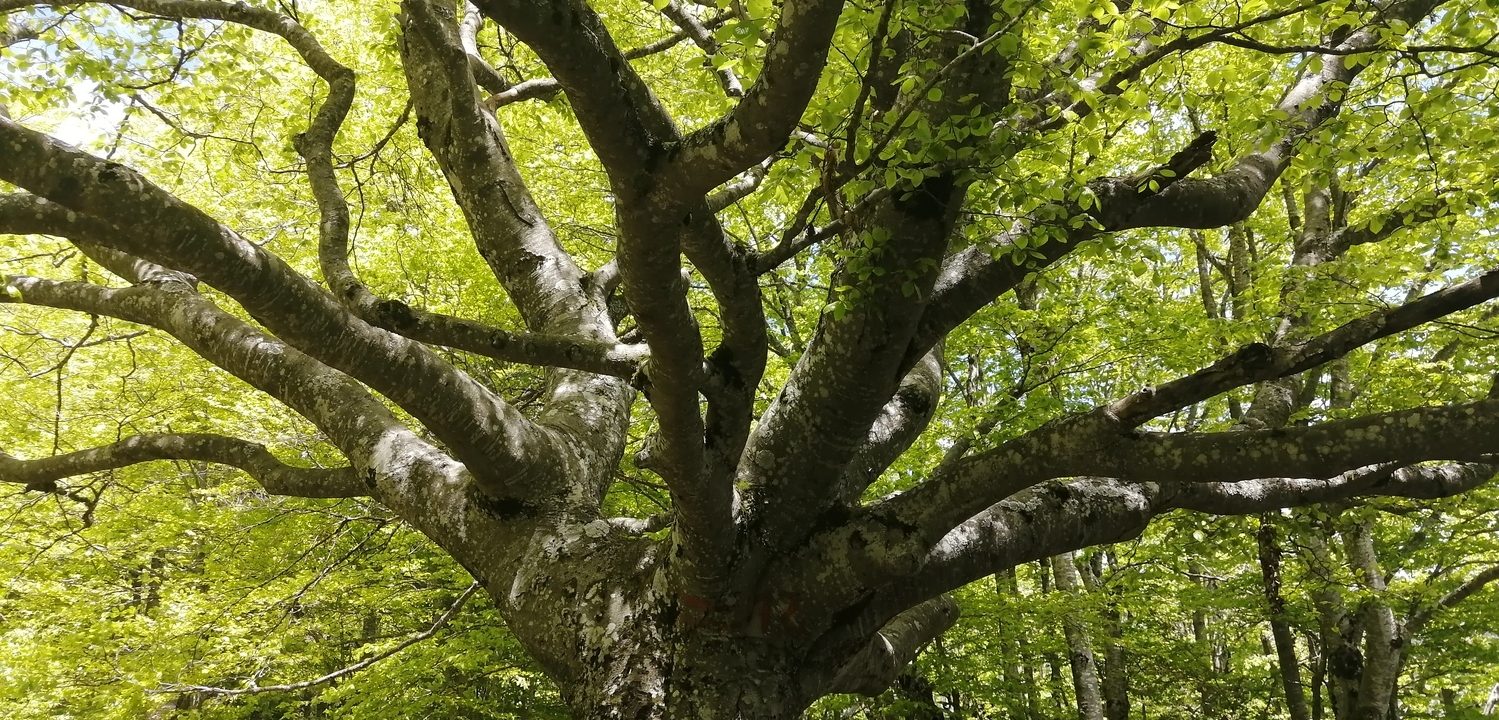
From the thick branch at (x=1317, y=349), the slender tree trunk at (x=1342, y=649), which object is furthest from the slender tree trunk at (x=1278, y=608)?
the thick branch at (x=1317, y=349)

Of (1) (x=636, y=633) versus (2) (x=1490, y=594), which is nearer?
(1) (x=636, y=633)

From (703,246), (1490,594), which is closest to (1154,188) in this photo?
(703,246)

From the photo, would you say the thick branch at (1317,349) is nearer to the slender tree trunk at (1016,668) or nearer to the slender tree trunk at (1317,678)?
the slender tree trunk at (1016,668)

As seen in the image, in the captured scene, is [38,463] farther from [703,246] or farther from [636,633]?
Answer: [703,246]

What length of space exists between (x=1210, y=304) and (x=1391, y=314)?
30.3 feet

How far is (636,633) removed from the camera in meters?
2.91

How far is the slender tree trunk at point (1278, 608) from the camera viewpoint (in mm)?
7016

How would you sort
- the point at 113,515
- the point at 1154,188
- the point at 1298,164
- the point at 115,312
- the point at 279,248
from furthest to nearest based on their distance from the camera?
1. the point at 279,248
2. the point at 113,515
3. the point at 115,312
4. the point at 1298,164
5. the point at 1154,188

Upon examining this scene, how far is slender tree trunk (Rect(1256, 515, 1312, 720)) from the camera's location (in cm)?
702

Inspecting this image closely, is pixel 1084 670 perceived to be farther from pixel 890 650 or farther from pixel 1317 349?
pixel 1317 349

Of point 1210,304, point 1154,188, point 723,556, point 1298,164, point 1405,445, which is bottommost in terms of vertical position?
point 723,556

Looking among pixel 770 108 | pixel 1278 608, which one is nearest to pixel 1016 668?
pixel 1278 608

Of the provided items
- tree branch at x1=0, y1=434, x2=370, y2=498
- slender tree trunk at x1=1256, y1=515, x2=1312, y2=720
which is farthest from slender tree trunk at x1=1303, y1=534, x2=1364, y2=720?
tree branch at x1=0, y1=434, x2=370, y2=498

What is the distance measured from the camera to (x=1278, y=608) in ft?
25.2
